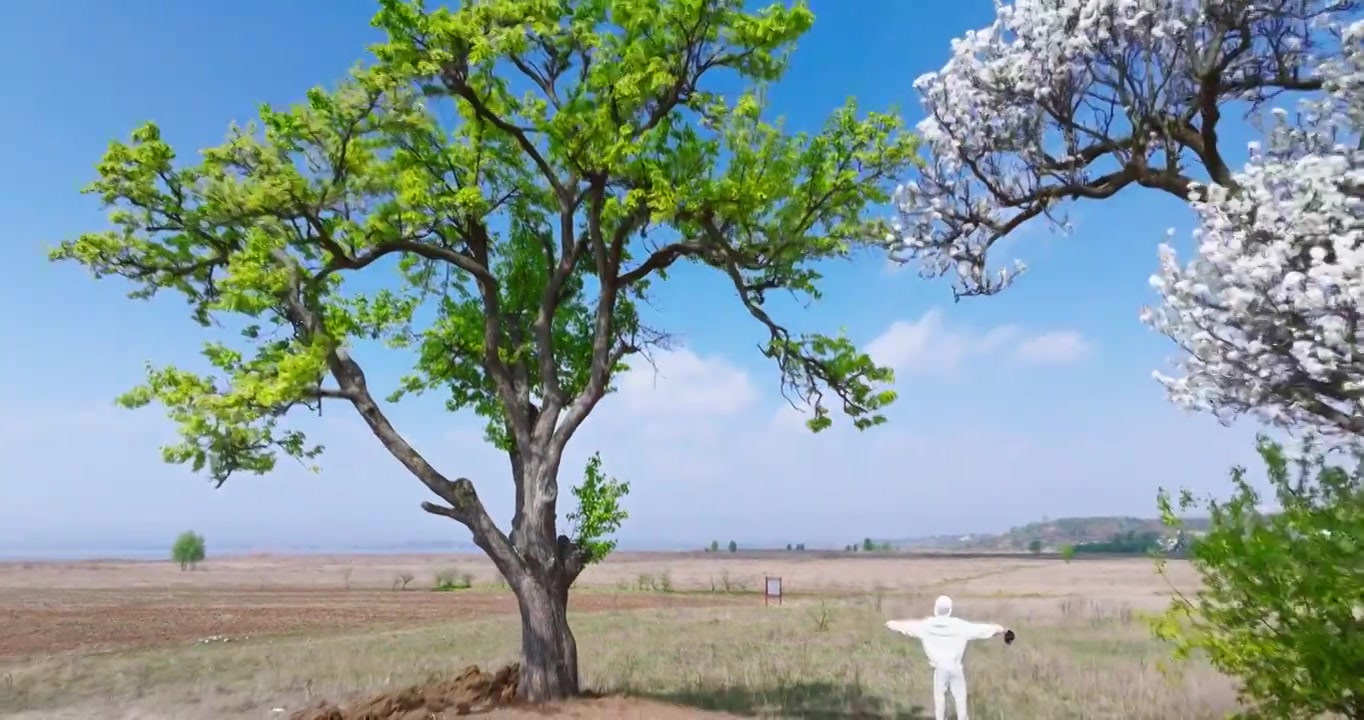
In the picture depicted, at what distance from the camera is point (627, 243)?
16141mm

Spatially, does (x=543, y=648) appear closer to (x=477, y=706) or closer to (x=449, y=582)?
(x=477, y=706)

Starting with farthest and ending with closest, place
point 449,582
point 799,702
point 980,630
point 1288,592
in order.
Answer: point 449,582, point 799,702, point 980,630, point 1288,592

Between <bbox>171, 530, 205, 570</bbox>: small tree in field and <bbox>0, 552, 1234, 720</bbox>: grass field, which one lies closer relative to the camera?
<bbox>0, 552, 1234, 720</bbox>: grass field

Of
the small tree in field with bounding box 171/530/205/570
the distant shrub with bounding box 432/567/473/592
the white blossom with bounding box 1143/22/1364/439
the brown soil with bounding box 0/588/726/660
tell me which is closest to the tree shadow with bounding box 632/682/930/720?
the white blossom with bounding box 1143/22/1364/439

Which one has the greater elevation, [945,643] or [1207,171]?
[1207,171]

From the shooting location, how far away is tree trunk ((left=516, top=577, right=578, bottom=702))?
13449 millimetres

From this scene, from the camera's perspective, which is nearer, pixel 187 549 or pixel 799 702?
pixel 799 702

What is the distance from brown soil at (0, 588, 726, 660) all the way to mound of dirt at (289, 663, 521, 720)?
16.6 meters

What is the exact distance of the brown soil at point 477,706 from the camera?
1267 cm

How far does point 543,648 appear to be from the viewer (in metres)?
13.5

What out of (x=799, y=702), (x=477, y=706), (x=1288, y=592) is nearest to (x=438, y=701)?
(x=477, y=706)

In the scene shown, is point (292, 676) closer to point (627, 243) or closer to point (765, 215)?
point (627, 243)

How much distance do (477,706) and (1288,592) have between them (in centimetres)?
1007

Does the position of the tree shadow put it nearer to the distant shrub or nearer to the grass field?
the grass field
